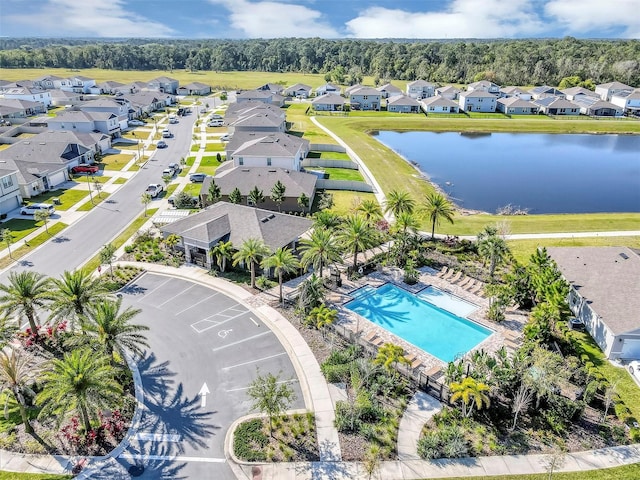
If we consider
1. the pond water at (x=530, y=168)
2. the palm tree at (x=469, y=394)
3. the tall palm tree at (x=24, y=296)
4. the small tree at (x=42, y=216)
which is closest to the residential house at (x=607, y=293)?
the palm tree at (x=469, y=394)

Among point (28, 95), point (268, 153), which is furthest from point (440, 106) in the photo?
point (28, 95)

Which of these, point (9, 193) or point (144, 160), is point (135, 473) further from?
point (144, 160)

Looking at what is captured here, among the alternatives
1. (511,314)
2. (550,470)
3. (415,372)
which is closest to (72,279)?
(415,372)

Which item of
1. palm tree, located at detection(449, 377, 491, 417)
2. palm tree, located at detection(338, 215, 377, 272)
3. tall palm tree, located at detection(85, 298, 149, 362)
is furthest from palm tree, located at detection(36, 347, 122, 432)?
palm tree, located at detection(338, 215, 377, 272)

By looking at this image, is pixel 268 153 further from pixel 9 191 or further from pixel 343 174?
pixel 9 191

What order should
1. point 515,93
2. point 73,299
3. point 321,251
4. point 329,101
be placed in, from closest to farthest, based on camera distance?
1. point 73,299
2. point 321,251
3. point 329,101
4. point 515,93

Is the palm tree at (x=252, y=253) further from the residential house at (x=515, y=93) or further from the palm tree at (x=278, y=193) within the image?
the residential house at (x=515, y=93)
